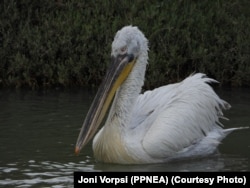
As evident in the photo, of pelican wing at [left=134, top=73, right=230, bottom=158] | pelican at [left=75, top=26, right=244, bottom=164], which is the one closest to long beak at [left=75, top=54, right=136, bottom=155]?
pelican at [left=75, top=26, right=244, bottom=164]

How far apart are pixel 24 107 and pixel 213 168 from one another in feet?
13.1

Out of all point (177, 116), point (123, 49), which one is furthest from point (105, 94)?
point (177, 116)

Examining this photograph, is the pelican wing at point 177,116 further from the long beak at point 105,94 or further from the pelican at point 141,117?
the long beak at point 105,94

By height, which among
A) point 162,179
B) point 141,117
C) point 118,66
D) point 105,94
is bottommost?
point 162,179

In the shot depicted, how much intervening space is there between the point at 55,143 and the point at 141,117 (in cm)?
114

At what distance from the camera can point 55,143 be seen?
29.8 feet

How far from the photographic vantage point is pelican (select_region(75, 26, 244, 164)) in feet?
26.3

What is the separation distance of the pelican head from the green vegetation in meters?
4.15

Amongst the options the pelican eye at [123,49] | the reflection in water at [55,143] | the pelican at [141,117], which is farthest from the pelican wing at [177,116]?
the pelican eye at [123,49]

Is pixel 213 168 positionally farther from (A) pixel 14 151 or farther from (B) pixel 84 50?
(B) pixel 84 50

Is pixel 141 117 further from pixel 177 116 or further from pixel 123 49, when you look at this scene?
pixel 123 49

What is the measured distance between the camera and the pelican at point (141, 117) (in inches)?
316

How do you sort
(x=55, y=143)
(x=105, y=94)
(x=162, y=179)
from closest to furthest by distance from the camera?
1. (x=162, y=179)
2. (x=105, y=94)
3. (x=55, y=143)

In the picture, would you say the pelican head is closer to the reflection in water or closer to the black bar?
the reflection in water
